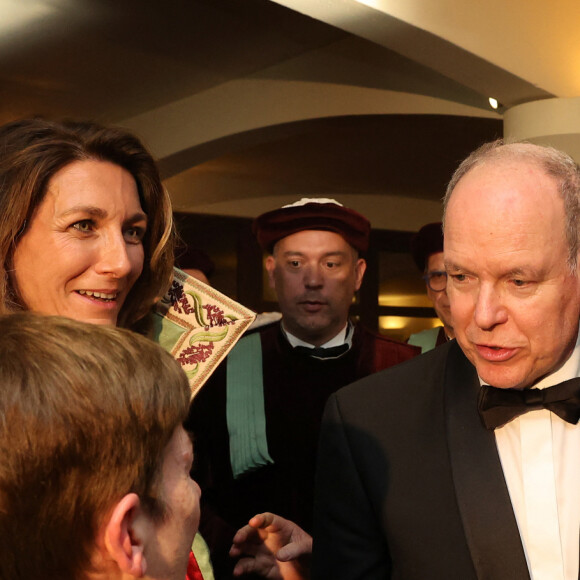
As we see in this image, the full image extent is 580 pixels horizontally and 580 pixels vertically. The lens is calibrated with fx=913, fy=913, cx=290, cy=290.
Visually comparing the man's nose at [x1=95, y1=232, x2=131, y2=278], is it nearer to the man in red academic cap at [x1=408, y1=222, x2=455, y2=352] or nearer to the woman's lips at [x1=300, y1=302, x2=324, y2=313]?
the woman's lips at [x1=300, y1=302, x2=324, y2=313]

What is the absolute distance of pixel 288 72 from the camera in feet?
23.7

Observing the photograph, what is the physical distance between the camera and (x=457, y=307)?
1762 mm

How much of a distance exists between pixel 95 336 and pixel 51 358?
77 millimetres

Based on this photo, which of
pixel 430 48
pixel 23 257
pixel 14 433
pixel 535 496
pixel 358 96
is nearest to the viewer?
pixel 14 433

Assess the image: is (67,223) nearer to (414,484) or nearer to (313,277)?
(414,484)

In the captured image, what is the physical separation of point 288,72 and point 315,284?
417 cm

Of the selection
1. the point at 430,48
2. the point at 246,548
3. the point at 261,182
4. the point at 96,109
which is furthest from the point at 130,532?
the point at 261,182

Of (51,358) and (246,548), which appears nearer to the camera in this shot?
(51,358)

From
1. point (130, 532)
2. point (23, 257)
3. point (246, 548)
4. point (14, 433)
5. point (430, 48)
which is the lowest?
point (246, 548)

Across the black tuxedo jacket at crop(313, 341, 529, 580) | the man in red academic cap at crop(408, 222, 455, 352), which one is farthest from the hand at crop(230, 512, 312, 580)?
the man in red academic cap at crop(408, 222, 455, 352)

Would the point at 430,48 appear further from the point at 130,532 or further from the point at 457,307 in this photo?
the point at 130,532

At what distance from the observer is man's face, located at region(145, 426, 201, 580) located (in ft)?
3.96

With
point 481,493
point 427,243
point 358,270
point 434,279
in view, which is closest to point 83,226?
point 481,493

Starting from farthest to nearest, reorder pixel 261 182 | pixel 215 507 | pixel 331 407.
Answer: pixel 261 182 < pixel 215 507 < pixel 331 407
